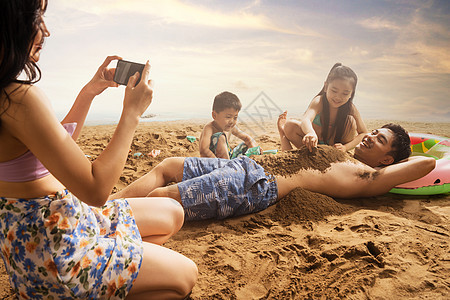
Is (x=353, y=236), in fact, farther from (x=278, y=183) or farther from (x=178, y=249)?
(x=178, y=249)

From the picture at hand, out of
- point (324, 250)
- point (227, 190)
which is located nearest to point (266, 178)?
point (227, 190)

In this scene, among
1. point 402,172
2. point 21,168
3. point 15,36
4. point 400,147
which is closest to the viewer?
point 15,36

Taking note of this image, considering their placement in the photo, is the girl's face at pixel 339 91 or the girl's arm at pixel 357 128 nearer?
the girl's face at pixel 339 91

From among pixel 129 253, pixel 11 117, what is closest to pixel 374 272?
pixel 129 253

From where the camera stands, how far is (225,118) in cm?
363

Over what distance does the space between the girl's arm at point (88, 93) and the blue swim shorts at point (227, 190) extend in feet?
2.68

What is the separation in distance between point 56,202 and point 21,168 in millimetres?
163

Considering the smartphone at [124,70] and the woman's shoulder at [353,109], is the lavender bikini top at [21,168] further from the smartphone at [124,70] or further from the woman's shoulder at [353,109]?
the woman's shoulder at [353,109]

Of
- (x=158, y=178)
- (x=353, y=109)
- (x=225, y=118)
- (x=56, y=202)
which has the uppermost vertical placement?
(x=353, y=109)

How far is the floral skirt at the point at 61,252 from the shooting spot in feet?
3.74

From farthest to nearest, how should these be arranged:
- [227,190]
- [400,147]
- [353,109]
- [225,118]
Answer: [353,109]
[225,118]
[400,147]
[227,190]

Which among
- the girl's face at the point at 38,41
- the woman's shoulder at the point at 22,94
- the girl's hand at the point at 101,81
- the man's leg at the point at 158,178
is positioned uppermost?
the girl's face at the point at 38,41

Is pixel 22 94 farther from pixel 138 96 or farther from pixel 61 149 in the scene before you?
pixel 138 96

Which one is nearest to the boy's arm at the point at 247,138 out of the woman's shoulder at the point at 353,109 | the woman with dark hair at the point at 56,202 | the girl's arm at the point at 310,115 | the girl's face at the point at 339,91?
the girl's arm at the point at 310,115
